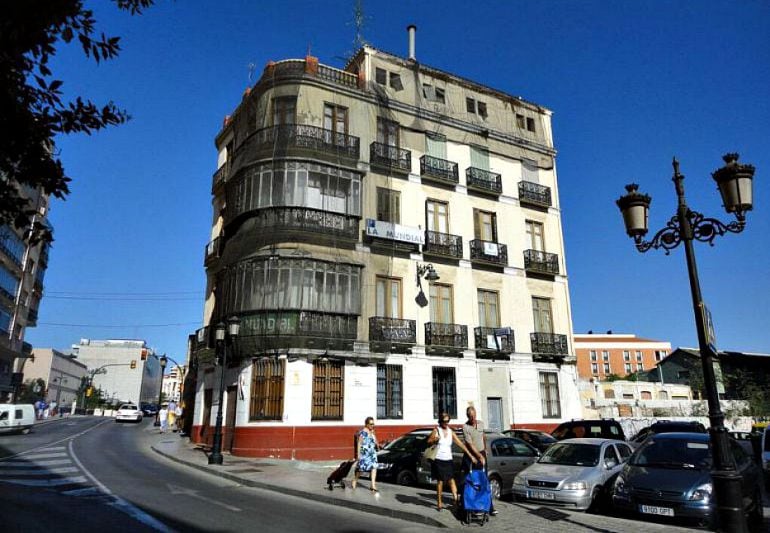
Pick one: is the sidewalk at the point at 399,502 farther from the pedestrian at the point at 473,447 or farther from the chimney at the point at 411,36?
the chimney at the point at 411,36

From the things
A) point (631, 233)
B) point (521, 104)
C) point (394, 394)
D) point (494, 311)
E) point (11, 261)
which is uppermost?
point (521, 104)

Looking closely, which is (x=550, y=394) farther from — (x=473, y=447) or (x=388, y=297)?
(x=473, y=447)

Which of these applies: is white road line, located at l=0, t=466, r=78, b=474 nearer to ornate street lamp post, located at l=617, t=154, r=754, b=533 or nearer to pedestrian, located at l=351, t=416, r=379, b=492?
pedestrian, located at l=351, t=416, r=379, b=492

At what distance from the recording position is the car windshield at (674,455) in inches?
383

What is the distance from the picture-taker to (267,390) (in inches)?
819

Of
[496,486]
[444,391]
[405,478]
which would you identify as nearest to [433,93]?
[444,391]

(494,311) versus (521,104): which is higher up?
(521,104)

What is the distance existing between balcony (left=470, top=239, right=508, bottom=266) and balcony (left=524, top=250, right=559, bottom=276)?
1.92 m

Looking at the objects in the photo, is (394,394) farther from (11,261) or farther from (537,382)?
(11,261)

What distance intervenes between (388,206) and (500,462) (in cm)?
1465

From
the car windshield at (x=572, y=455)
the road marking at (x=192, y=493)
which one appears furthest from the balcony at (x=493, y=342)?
the road marking at (x=192, y=493)

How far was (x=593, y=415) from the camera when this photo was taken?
35.7 m

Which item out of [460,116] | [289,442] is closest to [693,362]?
[460,116]

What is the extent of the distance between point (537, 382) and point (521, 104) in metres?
16.5
